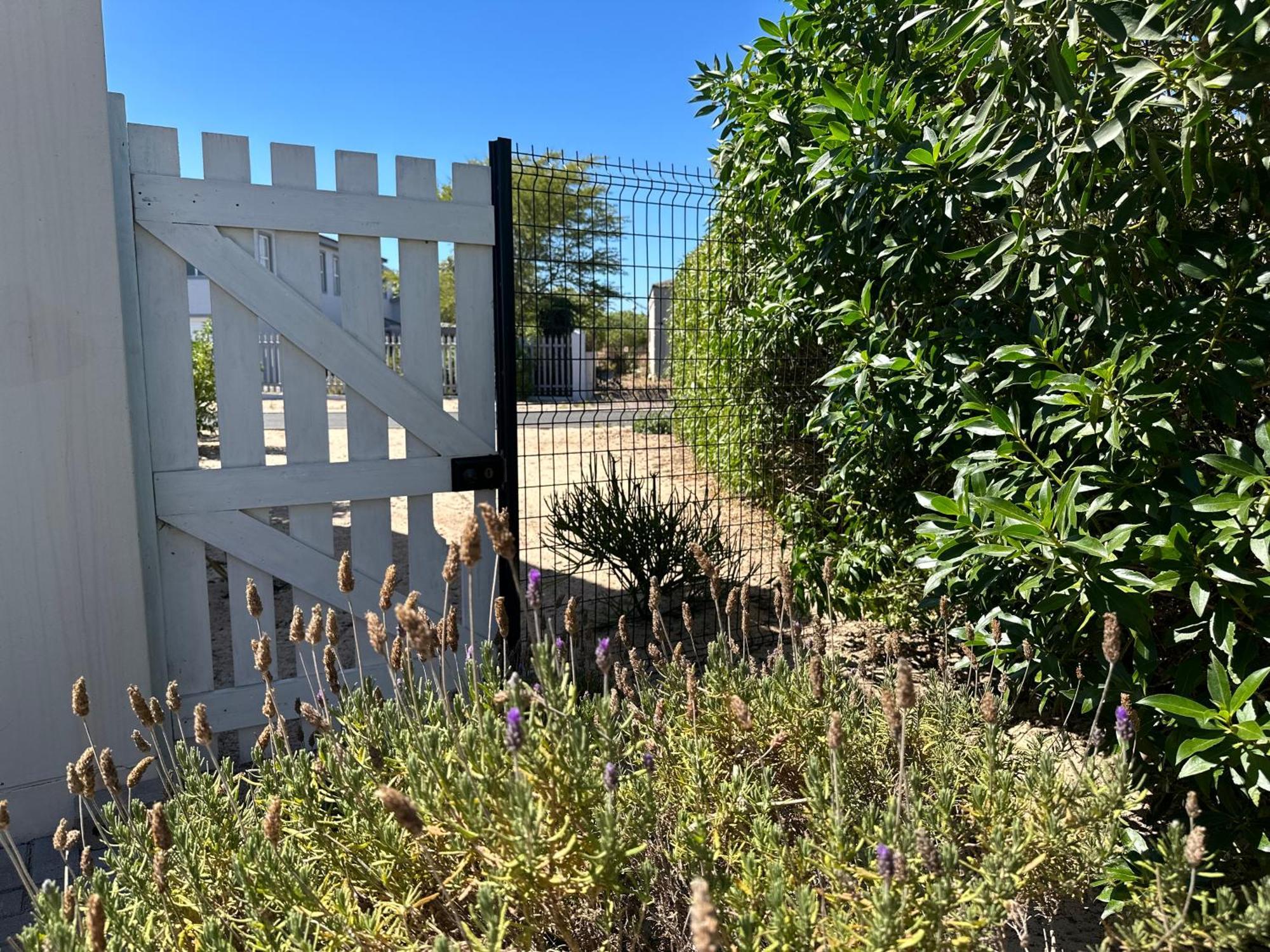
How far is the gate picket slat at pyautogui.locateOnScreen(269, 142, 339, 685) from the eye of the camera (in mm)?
3170

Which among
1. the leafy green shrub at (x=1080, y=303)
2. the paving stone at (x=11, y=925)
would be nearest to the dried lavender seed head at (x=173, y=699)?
the paving stone at (x=11, y=925)

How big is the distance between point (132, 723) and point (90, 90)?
219cm

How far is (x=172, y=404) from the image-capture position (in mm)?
3078

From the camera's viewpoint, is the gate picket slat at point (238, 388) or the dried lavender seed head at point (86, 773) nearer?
the dried lavender seed head at point (86, 773)

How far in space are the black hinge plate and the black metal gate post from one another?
1.4 inches

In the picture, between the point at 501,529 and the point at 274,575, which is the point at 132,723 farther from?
the point at 501,529

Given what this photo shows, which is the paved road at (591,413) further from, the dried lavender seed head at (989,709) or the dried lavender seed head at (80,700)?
the dried lavender seed head at (989,709)

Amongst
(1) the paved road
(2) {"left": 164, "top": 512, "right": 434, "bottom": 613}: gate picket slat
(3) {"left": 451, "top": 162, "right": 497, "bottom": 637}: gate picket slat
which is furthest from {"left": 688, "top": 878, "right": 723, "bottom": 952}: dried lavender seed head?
(1) the paved road

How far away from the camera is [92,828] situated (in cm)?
302

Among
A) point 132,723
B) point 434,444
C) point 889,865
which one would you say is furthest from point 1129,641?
point 132,723

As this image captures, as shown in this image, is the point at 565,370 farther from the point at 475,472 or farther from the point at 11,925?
the point at 11,925

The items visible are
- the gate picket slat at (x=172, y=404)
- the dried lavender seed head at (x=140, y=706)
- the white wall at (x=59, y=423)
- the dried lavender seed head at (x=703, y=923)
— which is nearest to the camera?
the dried lavender seed head at (x=703, y=923)

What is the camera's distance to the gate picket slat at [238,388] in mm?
3094

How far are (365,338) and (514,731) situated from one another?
2.47 m
